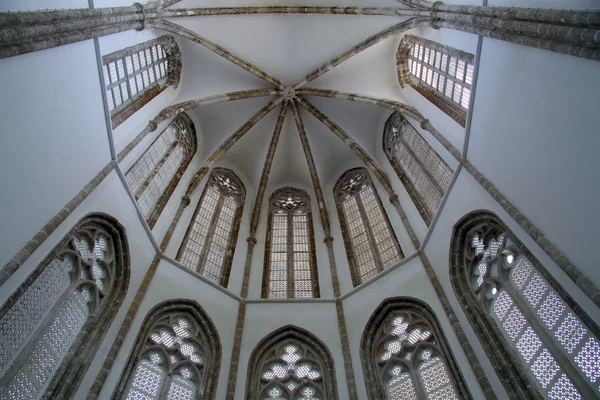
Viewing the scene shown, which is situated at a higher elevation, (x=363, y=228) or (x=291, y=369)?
(x=363, y=228)

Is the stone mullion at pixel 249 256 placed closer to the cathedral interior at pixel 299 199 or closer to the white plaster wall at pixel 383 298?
the cathedral interior at pixel 299 199

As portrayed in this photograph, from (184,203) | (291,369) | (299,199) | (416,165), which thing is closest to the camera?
(291,369)

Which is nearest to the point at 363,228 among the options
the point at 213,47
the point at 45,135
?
the point at 213,47

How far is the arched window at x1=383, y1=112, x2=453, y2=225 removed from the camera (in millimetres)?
12812

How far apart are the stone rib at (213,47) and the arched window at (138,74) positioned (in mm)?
464

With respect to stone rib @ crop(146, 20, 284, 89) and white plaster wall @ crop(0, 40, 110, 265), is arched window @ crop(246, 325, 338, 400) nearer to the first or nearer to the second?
white plaster wall @ crop(0, 40, 110, 265)

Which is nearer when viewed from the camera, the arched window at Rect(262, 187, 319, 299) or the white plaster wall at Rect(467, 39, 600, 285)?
the white plaster wall at Rect(467, 39, 600, 285)

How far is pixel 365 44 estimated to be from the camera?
1588 cm

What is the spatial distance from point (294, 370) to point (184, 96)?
9.55 metres

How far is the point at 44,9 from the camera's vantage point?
8078mm

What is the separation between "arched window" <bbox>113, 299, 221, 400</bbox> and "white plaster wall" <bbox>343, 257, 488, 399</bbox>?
3.10 m

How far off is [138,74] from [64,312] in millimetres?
7292

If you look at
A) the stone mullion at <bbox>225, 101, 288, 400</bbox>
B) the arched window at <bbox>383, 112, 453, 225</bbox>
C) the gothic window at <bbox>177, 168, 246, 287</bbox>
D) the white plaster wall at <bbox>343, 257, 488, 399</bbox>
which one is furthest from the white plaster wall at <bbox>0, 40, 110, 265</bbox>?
the arched window at <bbox>383, 112, 453, 225</bbox>

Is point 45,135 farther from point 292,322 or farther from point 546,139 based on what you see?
point 546,139
